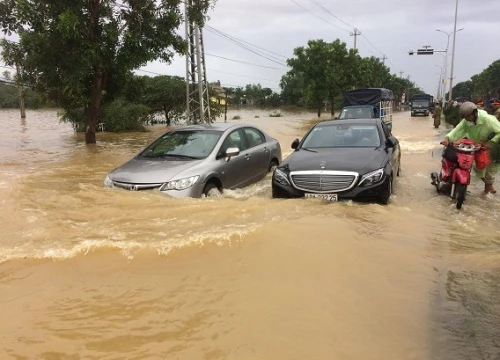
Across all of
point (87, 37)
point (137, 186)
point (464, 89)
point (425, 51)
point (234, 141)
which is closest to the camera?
point (137, 186)

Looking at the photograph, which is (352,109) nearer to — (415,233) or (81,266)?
(415,233)

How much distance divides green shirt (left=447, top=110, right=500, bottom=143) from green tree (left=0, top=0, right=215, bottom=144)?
971 centimetres

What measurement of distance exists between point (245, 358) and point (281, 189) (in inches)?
148

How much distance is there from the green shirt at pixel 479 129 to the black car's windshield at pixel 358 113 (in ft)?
41.4

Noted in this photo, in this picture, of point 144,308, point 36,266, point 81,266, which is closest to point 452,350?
point 144,308

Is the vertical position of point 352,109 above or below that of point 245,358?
above

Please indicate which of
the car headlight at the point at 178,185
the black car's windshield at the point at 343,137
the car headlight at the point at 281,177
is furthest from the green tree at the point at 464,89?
the car headlight at the point at 178,185

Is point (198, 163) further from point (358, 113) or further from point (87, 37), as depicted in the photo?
point (358, 113)

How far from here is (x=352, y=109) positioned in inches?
781

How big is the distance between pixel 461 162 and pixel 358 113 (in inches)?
532

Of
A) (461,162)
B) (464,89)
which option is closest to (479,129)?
(461,162)

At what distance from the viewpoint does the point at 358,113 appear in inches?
769

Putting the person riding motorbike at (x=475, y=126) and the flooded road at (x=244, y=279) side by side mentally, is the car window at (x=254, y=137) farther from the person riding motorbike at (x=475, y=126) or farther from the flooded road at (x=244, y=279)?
the person riding motorbike at (x=475, y=126)

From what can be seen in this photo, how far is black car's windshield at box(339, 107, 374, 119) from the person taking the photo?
762 inches
